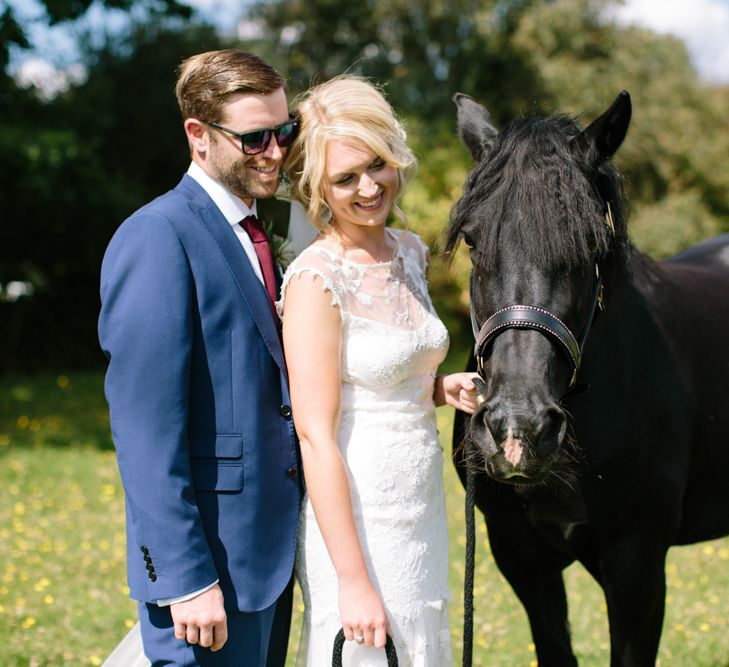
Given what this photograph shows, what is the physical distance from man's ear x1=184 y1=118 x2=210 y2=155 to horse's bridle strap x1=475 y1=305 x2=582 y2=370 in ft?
3.34

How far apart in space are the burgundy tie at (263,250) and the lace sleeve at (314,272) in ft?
0.27

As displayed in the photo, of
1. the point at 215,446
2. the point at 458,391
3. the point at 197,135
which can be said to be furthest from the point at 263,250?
the point at 458,391

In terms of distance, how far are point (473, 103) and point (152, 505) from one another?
5.98ft

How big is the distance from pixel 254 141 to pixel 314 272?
462 mm

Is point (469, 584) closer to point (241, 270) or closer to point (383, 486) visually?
point (383, 486)

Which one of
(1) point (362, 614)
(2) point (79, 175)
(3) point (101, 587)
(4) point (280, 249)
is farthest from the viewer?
(2) point (79, 175)

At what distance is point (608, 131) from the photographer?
2.52 meters

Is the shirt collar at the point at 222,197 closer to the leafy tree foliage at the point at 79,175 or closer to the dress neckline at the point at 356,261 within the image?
the dress neckline at the point at 356,261

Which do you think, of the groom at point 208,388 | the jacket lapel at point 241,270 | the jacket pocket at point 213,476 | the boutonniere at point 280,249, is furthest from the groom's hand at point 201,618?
the boutonniere at point 280,249

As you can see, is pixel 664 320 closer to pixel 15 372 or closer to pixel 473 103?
pixel 473 103

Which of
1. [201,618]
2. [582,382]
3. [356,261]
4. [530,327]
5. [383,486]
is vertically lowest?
[201,618]

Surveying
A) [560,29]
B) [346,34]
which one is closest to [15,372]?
[346,34]

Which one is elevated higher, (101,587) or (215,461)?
(215,461)

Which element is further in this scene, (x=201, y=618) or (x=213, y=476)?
(x=213, y=476)
